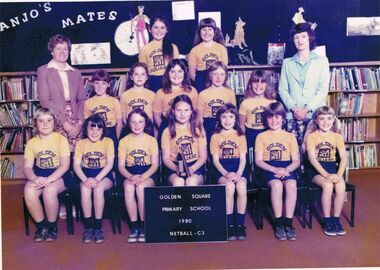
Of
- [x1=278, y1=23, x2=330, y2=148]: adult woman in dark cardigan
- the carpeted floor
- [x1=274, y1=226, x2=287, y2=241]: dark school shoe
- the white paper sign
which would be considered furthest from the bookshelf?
[x1=274, y1=226, x2=287, y2=241]: dark school shoe

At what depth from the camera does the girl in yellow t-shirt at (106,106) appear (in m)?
3.32

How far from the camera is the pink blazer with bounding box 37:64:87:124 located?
10.7ft

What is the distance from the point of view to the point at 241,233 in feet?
Result: 10.6

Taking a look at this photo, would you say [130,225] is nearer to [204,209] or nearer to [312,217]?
[204,209]

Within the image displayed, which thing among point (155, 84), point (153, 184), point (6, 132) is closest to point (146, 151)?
point (153, 184)

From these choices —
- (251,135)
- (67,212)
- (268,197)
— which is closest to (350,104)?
(251,135)

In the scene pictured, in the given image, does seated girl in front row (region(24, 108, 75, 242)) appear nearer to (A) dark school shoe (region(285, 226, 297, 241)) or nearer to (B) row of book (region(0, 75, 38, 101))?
(B) row of book (region(0, 75, 38, 101))

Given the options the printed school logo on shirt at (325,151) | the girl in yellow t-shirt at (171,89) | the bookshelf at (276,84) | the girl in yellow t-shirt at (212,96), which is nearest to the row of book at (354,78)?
the bookshelf at (276,84)

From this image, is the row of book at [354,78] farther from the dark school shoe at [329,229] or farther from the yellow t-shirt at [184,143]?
the yellow t-shirt at [184,143]

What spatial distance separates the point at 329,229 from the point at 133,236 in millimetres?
1373

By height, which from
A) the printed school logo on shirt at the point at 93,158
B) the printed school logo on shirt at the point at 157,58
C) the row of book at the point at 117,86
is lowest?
the printed school logo on shirt at the point at 93,158

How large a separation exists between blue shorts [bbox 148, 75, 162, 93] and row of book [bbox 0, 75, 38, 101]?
86 cm

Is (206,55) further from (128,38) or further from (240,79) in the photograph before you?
(128,38)

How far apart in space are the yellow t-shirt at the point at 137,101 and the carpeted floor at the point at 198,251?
2.82 feet
